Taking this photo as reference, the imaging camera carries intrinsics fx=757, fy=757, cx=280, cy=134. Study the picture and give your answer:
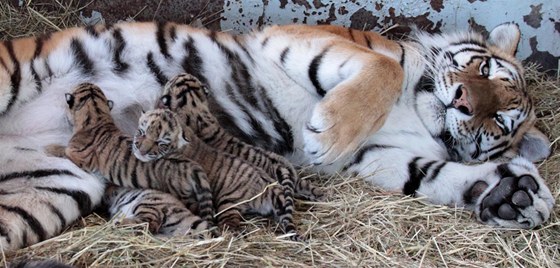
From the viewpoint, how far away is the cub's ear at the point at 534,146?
110 inches

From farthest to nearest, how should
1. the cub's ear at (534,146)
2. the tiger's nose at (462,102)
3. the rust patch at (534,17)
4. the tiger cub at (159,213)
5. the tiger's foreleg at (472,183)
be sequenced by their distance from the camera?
the rust patch at (534,17)
the cub's ear at (534,146)
the tiger's nose at (462,102)
the tiger's foreleg at (472,183)
the tiger cub at (159,213)

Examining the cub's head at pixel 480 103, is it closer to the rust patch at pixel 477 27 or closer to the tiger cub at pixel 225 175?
the rust patch at pixel 477 27

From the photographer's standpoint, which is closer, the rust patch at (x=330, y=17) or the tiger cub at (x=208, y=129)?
the tiger cub at (x=208, y=129)

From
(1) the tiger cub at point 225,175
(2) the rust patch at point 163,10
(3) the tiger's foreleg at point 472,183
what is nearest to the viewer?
(1) the tiger cub at point 225,175

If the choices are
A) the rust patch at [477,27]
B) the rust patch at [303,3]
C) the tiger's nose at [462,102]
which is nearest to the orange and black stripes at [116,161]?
the tiger's nose at [462,102]

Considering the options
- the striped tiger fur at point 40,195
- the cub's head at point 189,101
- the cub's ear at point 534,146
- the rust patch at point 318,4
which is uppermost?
the rust patch at point 318,4

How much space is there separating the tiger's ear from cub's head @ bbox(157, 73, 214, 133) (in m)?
1.22

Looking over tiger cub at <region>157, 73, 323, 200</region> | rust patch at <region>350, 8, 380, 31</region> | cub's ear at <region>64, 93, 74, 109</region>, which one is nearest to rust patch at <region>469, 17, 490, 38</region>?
rust patch at <region>350, 8, 380, 31</region>

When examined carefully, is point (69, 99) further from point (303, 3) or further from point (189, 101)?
point (303, 3)

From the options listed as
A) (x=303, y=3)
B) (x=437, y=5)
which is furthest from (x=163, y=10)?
(x=437, y=5)

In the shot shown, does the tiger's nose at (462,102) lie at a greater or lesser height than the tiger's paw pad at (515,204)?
greater

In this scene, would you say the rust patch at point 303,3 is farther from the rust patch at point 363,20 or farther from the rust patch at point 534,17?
the rust patch at point 534,17

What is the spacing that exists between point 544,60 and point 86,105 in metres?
1.99

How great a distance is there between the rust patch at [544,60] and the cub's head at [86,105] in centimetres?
187
